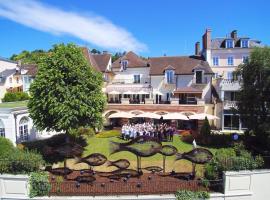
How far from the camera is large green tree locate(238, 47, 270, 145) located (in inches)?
993

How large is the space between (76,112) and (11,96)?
114 feet

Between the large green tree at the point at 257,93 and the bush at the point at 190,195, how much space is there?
35.0 feet

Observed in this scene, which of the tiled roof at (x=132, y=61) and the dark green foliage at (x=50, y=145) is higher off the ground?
the tiled roof at (x=132, y=61)

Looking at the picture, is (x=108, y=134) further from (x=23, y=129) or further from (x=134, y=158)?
(x=134, y=158)

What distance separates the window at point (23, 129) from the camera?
3067cm

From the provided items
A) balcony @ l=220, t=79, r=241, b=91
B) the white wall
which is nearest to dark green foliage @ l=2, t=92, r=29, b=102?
the white wall

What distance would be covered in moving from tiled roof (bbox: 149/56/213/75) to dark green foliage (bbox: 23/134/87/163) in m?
19.6

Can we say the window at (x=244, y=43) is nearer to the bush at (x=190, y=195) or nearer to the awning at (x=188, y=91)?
the awning at (x=188, y=91)

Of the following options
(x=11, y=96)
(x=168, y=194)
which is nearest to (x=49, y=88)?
(x=168, y=194)

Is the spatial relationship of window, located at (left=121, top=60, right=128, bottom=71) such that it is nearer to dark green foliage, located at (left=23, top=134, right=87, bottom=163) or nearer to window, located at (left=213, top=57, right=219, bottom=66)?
window, located at (left=213, top=57, right=219, bottom=66)

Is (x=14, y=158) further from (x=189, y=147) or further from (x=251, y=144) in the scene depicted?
(x=251, y=144)

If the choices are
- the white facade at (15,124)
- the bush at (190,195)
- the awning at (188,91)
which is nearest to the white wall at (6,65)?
the white facade at (15,124)

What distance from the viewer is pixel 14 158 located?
18.0 meters

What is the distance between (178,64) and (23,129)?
2708cm
